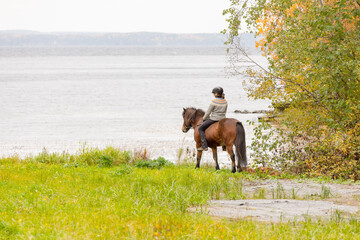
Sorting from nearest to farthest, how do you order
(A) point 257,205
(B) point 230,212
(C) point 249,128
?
(B) point 230,212 < (A) point 257,205 < (C) point 249,128

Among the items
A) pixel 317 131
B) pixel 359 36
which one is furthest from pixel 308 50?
pixel 317 131

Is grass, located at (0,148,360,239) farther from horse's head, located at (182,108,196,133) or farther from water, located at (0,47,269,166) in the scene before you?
water, located at (0,47,269,166)

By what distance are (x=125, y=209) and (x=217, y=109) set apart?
781 cm

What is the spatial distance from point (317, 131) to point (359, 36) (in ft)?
11.0

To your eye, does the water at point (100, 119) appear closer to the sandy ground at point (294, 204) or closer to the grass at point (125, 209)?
the grass at point (125, 209)

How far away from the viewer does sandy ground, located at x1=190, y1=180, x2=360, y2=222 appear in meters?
9.50

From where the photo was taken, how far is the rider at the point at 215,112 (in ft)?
55.2

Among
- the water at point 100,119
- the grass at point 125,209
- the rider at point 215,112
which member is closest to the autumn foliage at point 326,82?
the rider at point 215,112

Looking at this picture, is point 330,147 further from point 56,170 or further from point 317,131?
→ point 56,170

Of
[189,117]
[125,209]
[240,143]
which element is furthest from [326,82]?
[125,209]

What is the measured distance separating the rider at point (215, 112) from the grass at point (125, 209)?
2151 millimetres

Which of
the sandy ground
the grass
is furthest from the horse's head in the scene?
the sandy ground

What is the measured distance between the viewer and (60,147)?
28984 millimetres

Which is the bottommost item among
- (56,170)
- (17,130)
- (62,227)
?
(17,130)
